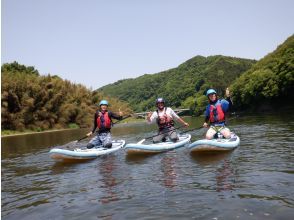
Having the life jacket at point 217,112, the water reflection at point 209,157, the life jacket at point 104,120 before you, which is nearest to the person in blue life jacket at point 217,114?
the life jacket at point 217,112

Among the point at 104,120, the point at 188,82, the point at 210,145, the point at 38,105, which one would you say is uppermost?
the point at 188,82

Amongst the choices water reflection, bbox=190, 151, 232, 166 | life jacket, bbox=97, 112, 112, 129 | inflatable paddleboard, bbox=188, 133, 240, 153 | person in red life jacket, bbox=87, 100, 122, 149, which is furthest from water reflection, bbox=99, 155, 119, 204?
inflatable paddleboard, bbox=188, 133, 240, 153

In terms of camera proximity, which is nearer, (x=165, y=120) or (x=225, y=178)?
(x=225, y=178)

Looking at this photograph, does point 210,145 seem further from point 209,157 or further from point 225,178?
point 225,178

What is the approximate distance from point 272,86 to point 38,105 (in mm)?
40158

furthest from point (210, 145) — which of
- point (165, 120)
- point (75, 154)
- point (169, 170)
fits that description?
point (75, 154)

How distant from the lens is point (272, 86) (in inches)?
2341

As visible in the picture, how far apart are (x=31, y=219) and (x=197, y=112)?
94.4 meters

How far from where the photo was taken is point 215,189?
6.59 metres

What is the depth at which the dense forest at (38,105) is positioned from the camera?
40438 millimetres

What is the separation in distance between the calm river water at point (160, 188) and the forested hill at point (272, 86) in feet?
166

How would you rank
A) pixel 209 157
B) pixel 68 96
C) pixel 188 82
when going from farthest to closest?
pixel 188 82 < pixel 68 96 < pixel 209 157

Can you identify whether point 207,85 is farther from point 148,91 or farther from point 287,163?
point 287,163

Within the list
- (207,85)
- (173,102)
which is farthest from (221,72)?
(173,102)
